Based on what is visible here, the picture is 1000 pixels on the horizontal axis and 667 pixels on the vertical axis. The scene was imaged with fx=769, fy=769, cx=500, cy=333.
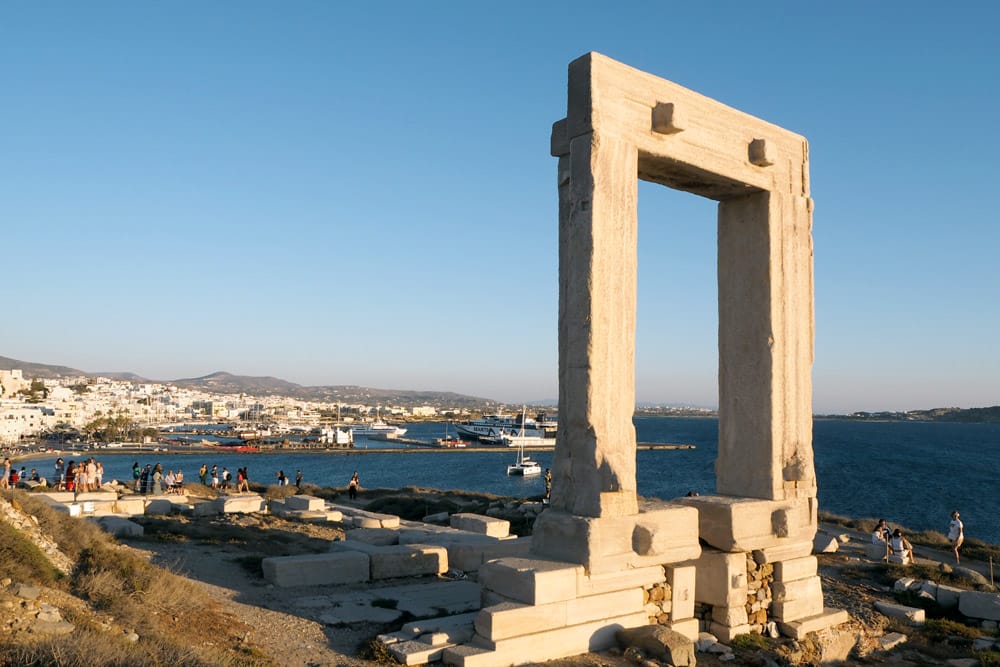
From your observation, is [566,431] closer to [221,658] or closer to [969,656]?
[221,658]

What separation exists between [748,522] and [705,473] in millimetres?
61709

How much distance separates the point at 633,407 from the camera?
8820 mm

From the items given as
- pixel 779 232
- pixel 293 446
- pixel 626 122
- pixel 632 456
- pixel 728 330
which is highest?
pixel 626 122

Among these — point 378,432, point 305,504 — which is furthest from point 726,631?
point 378,432

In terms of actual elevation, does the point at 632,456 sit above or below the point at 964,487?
above

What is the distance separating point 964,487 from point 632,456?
203ft

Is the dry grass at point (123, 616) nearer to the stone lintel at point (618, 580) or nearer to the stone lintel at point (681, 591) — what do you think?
the stone lintel at point (618, 580)

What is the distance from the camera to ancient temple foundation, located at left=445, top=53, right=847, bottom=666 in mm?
8000

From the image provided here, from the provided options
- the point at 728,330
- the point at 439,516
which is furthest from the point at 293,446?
the point at 728,330

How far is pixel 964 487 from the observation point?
5888 centimetres

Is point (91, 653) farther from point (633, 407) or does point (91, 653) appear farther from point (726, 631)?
point (726, 631)

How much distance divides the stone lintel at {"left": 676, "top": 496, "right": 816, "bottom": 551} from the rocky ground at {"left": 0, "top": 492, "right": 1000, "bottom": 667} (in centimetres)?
121

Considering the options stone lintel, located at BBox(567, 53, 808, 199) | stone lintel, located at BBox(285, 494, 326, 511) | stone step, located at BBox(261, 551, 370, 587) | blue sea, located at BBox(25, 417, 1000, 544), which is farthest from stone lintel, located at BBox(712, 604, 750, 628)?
blue sea, located at BBox(25, 417, 1000, 544)

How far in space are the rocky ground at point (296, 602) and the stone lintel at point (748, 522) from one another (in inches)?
47.7
